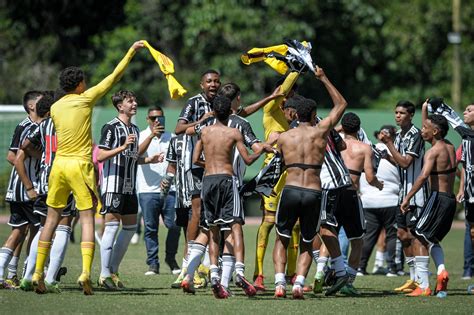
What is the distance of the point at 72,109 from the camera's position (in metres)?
11.6

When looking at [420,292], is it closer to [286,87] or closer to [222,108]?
[286,87]

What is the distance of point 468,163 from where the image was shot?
1411 centimetres

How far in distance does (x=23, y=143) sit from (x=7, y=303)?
2486 mm

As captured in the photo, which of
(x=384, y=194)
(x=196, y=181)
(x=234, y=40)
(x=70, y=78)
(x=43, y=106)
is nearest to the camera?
(x=70, y=78)

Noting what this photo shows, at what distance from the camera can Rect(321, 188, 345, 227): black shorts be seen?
1262 centimetres

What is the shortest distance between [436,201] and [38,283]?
5.02 m

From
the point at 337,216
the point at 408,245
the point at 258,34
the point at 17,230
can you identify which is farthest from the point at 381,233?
the point at 258,34

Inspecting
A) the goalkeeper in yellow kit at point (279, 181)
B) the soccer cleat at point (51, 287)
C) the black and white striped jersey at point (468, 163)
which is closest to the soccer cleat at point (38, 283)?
the soccer cleat at point (51, 287)

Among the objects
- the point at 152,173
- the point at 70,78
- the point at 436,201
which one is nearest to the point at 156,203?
the point at 152,173

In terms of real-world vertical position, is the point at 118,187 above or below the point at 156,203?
above

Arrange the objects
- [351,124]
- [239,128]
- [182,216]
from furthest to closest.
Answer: [182,216]
[351,124]
[239,128]

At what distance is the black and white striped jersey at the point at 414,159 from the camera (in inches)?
527

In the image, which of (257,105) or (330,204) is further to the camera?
(257,105)

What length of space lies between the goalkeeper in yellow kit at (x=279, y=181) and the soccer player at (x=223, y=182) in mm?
1143
